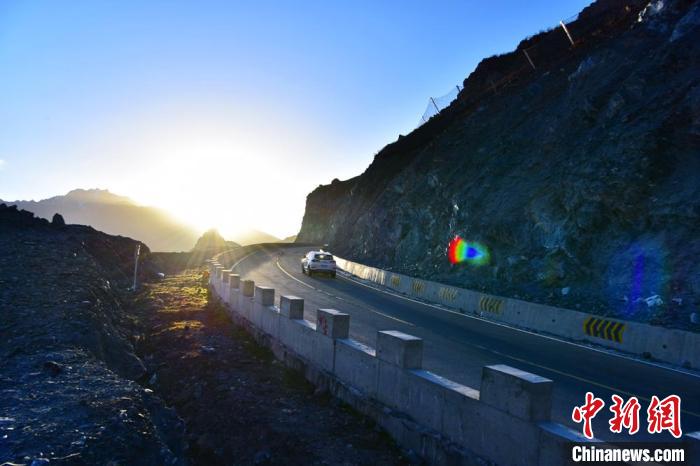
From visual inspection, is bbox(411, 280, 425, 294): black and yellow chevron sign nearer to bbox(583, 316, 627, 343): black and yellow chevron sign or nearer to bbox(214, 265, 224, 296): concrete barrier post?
bbox(214, 265, 224, 296): concrete barrier post

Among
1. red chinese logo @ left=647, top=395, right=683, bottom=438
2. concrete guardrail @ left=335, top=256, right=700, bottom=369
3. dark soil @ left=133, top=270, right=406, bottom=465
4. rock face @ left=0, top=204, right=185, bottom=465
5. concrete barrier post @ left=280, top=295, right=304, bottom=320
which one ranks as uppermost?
concrete barrier post @ left=280, top=295, right=304, bottom=320

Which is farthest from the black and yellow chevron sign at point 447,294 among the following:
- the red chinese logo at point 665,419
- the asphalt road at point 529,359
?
the red chinese logo at point 665,419

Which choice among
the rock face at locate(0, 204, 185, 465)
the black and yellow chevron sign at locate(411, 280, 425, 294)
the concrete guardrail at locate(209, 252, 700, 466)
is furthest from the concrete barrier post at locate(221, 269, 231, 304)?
the black and yellow chevron sign at locate(411, 280, 425, 294)

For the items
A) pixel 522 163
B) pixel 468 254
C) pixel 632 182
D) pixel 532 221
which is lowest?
pixel 468 254

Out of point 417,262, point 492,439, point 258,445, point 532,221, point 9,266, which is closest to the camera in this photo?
point 492,439

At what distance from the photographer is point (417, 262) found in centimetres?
3369

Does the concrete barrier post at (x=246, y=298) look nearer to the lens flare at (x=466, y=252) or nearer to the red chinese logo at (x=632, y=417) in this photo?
the red chinese logo at (x=632, y=417)

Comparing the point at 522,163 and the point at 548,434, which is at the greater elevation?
the point at 522,163

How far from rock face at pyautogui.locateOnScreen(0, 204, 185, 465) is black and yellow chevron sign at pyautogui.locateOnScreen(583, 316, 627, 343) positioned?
12.0 m

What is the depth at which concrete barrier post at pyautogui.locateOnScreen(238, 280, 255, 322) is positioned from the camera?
1565 centimetres

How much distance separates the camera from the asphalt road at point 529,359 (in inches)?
352

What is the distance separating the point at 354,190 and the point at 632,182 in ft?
138

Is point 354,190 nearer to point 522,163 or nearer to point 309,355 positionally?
point 522,163

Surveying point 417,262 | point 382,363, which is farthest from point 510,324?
point 417,262
